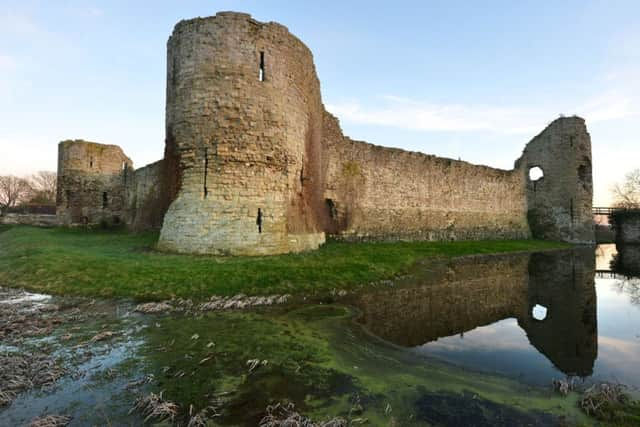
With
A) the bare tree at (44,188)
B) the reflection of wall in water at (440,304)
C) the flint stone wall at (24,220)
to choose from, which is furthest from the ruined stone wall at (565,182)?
the bare tree at (44,188)

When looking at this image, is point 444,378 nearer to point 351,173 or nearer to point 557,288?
point 557,288

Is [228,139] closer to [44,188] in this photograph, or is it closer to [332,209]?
[332,209]

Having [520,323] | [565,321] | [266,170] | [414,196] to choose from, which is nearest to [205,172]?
[266,170]

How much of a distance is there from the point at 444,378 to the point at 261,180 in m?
8.33

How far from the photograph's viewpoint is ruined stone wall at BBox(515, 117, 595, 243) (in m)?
25.4

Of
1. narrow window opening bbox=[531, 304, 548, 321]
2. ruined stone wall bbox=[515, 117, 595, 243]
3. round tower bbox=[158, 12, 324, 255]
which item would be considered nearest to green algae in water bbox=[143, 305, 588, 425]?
narrow window opening bbox=[531, 304, 548, 321]

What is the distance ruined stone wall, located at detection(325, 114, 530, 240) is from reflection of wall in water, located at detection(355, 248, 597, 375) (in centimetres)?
666

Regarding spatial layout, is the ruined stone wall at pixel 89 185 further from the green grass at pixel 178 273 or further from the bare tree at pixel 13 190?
the bare tree at pixel 13 190

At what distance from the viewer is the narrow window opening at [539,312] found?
675 centimetres

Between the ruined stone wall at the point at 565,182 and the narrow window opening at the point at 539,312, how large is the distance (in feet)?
76.0

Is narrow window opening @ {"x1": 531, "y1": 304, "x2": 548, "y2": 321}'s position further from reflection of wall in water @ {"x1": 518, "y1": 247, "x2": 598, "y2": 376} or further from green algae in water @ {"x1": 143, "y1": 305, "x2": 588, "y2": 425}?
green algae in water @ {"x1": 143, "y1": 305, "x2": 588, "y2": 425}

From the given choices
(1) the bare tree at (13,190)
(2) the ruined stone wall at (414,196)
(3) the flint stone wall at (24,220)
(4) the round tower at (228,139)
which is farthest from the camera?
(1) the bare tree at (13,190)

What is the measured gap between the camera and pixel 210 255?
32.4 ft

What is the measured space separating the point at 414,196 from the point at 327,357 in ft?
57.3
